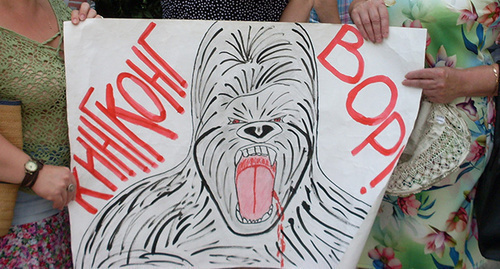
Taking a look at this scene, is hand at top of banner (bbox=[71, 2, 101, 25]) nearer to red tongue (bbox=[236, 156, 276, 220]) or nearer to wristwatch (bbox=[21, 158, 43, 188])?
wristwatch (bbox=[21, 158, 43, 188])

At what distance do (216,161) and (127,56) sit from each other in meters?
0.36

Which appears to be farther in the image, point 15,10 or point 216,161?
point 216,161

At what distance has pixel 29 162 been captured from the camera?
107 cm

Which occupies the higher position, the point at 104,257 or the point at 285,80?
the point at 285,80

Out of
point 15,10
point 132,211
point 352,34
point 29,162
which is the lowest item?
point 132,211

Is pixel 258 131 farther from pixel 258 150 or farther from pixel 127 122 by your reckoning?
pixel 127 122

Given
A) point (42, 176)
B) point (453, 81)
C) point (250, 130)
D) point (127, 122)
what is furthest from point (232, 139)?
point (453, 81)

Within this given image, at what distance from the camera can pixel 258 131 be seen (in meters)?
1.22

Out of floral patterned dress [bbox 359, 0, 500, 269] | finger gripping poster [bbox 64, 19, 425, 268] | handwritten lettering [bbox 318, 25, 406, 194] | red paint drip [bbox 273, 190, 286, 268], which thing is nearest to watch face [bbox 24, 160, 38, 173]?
finger gripping poster [bbox 64, 19, 425, 268]

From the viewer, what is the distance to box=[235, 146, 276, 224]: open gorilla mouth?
1.22 metres

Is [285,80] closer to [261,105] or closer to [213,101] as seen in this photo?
[261,105]

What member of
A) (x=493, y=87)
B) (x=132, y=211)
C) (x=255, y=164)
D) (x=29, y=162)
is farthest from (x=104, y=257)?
(x=493, y=87)

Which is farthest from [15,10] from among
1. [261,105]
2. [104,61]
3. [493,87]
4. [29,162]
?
[493,87]

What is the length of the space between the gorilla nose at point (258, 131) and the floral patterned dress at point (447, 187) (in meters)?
0.50
